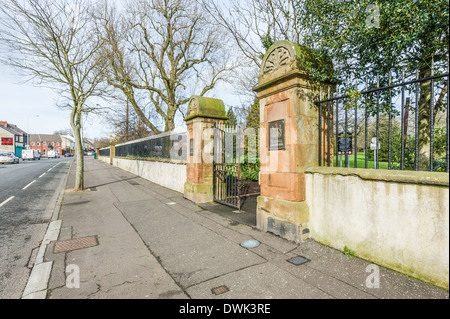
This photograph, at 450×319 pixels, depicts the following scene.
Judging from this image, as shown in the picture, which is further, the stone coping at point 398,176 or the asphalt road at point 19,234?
the asphalt road at point 19,234

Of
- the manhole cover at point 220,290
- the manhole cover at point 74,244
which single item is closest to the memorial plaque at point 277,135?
the manhole cover at point 220,290

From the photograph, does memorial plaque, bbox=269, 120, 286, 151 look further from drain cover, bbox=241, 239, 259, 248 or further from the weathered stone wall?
drain cover, bbox=241, 239, 259, 248

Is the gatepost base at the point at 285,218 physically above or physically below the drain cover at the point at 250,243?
above

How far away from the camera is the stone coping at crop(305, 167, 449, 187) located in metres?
2.59

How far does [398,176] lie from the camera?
2920 millimetres

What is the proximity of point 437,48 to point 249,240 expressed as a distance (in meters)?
3.89

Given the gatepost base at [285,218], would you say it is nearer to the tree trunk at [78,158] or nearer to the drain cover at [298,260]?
the drain cover at [298,260]

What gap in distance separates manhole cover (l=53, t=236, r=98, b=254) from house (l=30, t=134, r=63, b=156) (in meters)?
101

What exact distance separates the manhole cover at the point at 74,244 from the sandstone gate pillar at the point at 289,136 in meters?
3.38

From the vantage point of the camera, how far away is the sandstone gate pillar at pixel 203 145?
7.70 metres

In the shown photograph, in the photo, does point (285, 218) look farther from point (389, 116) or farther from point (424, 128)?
point (424, 128)

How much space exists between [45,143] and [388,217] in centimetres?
11339
